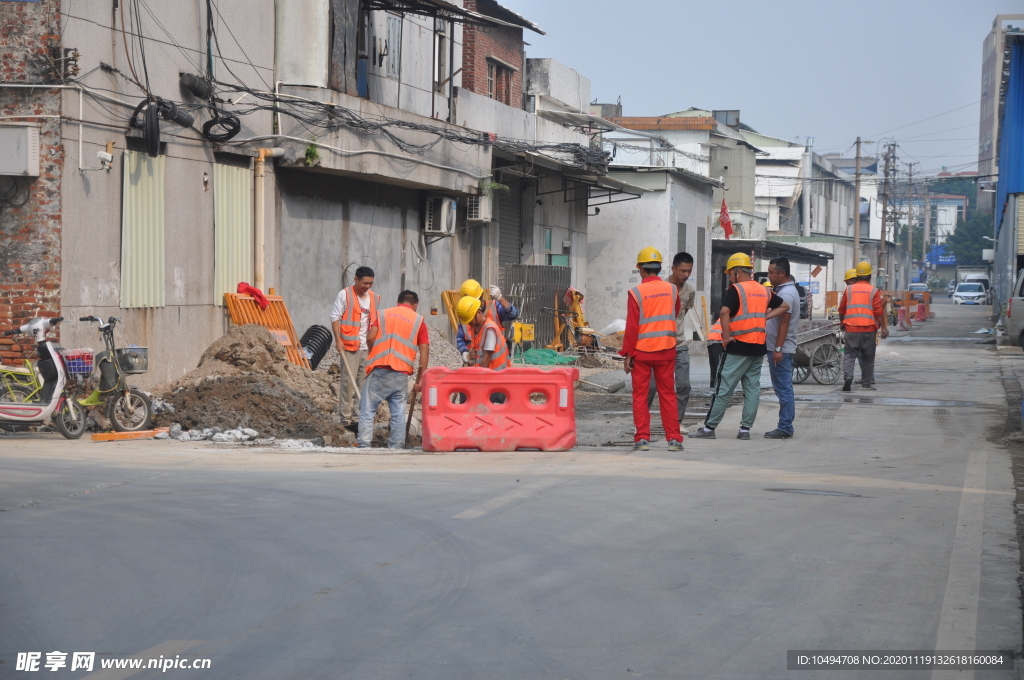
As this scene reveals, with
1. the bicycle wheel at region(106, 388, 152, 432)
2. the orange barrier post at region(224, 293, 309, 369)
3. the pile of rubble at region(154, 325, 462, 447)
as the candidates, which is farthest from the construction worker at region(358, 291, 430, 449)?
the orange barrier post at region(224, 293, 309, 369)

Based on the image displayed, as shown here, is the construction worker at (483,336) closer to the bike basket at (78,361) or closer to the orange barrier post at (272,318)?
the bike basket at (78,361)

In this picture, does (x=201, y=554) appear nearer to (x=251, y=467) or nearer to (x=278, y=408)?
(x=251, y=467)

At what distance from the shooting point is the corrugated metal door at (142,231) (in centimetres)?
1465

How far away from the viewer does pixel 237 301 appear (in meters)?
16.9

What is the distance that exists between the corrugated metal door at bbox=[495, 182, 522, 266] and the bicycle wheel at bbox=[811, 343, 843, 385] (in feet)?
29.5

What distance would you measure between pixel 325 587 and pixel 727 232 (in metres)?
42.7

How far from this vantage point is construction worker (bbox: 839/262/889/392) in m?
18.4

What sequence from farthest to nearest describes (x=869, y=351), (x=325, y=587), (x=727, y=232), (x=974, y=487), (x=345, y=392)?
(x=727, y=232), (x=869, y=351), (x=345, y=392), (x=974, y=487), (x=325, y=587)

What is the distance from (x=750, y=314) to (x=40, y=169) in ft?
26.8

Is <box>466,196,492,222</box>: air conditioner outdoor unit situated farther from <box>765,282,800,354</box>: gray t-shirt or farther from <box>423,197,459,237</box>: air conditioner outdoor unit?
<box>765,282,800,354</box>: gray t-shirt

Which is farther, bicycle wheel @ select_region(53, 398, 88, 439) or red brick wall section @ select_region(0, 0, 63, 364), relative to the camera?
red brick wall section @ select_region(0, 0, 63, 364)

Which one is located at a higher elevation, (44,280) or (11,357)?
(44,280)

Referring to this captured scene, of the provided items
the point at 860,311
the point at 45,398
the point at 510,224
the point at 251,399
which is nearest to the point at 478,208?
the point at 510,224

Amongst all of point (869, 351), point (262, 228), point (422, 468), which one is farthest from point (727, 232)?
point (422, 468)
